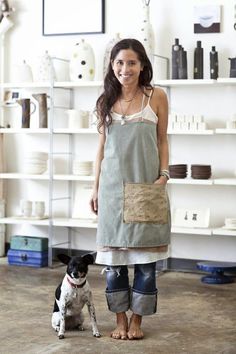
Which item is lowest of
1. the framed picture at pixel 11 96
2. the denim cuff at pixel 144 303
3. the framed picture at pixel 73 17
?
the denim cuff at pixel 144 303

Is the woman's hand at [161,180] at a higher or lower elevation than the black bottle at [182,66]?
lower

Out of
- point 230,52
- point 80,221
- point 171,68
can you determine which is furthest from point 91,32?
point 80,221

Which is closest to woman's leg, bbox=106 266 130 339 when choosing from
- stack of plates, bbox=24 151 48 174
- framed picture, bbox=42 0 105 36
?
stack of plates, bbox=24 151 48 174

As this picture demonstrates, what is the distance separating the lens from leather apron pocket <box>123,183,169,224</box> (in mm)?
3689

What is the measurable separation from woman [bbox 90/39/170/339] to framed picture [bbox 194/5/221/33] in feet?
7.76

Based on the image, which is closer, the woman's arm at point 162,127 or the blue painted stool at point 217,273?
the woman's arm at point 162,127

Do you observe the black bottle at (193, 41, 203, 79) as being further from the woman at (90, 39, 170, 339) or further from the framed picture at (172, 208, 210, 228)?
the woman at (90, 39, 170, 339)

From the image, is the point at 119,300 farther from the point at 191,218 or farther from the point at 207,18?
the point at 207,18

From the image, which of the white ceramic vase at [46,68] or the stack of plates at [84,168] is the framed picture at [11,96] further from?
the stack of plates at [84,168]

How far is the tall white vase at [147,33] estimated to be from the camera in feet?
19.5

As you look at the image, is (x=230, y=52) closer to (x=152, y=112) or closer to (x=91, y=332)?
(x=152, y=112)

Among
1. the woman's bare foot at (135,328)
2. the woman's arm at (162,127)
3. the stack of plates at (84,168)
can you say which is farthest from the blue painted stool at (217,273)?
the woman's arm at (162,127)

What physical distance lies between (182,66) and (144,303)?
105 inches

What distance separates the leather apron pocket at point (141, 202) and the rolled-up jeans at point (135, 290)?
248 millimetres
